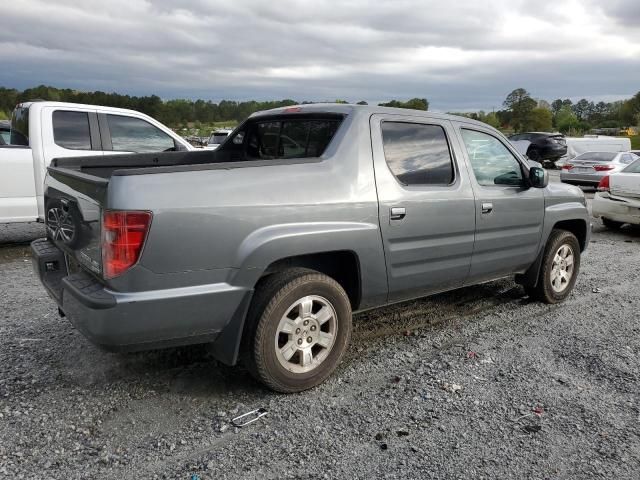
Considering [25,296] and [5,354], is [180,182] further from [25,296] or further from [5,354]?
[25,296]

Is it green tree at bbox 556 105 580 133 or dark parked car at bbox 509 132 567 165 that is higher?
green tree at bbox 556 105 580 133

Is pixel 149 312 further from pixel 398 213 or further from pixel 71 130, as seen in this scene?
pixel 71 130

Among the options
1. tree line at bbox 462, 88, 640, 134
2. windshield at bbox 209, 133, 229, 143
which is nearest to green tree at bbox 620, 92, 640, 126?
tree line at bbox 462, 88, 640, 134

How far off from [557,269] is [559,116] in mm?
88875

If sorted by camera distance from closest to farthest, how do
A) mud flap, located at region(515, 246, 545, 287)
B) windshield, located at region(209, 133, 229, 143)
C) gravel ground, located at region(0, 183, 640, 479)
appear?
1. gravel ground, located at region(0, 183, 640, 479)
2. mud flap, located at region(515, 246, 545, 287)
3. windshield, located at region(209, 133, 229, 143)

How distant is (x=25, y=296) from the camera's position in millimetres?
5461

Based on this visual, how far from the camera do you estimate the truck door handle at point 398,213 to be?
3.75 m

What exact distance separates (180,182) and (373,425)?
1727 mm

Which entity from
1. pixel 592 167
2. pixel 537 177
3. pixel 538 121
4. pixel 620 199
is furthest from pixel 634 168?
pixel 538 121

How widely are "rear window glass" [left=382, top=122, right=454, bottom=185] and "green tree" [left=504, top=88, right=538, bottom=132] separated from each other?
6680cm

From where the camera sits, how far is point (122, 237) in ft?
9.22

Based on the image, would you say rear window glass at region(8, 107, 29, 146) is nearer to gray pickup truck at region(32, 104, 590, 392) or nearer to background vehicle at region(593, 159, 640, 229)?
gray pickup truck at region(32, 104, 590, 392)

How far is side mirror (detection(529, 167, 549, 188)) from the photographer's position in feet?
15.9

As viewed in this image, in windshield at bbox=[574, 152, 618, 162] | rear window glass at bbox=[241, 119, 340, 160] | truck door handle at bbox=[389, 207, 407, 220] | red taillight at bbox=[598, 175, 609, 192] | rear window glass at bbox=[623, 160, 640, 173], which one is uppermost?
rear window glass at bbox=[241, 119, 340, 160]
